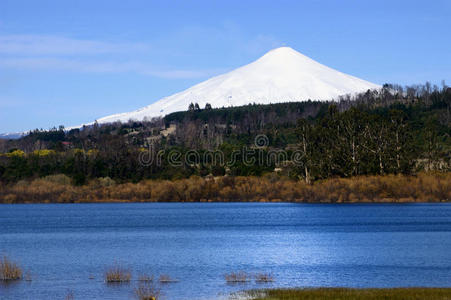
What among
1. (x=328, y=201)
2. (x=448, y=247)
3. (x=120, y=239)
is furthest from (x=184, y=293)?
(x=328, y=201)

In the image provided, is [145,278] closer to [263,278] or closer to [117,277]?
[117,277]

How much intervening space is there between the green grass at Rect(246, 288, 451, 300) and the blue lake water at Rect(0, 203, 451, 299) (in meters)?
3.09

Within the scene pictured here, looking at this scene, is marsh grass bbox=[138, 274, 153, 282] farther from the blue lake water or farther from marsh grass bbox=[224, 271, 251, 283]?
marsh grass bbox=[224, 271, 251, 283]

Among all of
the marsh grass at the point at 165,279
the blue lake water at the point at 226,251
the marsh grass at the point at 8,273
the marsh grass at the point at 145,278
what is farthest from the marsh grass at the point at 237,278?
the marsh grass at the point at 8,273

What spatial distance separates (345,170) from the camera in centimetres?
13588

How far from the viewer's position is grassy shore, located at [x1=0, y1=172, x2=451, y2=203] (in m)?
128

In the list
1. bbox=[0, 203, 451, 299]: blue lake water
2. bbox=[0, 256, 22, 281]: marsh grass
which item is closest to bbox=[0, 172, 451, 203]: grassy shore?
bbox=[0, 203, 451, 299]: blue lake water

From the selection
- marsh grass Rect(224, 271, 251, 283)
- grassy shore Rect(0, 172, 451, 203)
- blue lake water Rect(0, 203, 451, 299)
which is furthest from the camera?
grassy shore Rect(0, 172, 451, 203)

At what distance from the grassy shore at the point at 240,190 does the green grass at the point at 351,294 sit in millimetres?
95442

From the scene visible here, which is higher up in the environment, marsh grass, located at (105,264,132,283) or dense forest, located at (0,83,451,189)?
dense forest, located at (0,83,451,189)

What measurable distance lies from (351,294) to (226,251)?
2554cm

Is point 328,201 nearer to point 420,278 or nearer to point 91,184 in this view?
point 91,184

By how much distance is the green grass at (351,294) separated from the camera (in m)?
31.2

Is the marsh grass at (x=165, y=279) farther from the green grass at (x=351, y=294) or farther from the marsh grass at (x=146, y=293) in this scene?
the green grass at (x=351, y=294)
